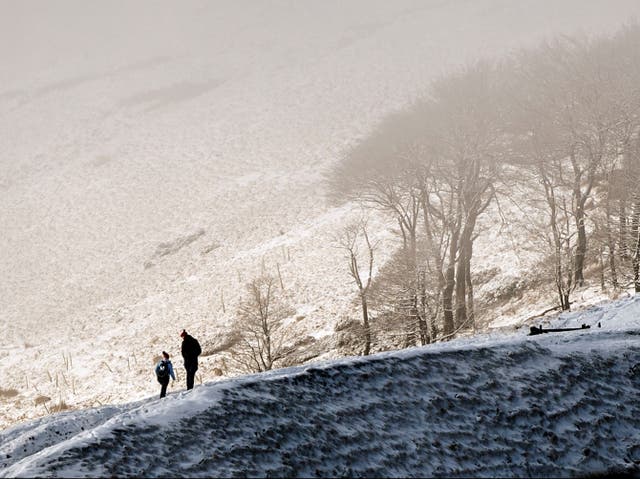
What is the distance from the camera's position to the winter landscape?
5766 mm

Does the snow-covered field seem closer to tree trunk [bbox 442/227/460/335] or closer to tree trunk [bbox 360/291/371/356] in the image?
tree trunk [bbox 360/291/371/356]

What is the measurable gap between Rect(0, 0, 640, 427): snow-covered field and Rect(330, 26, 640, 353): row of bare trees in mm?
7771

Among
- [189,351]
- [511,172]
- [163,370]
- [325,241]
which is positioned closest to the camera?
[189,351]

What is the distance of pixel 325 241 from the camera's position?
1790 inches

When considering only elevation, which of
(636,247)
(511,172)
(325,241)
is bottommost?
(636,247)

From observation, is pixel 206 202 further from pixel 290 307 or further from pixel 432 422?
pixel 432 422

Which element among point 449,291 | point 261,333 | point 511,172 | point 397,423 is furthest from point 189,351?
point 511,172

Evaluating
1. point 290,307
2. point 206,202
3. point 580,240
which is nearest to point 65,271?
→ point 206,202

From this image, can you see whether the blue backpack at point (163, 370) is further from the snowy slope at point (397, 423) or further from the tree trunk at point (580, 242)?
the tree trunk at point (580, 242)

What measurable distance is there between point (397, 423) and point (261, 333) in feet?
90.1

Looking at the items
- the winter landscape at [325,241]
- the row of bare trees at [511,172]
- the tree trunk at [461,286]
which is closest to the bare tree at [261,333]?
the winter landscape at [325,241]

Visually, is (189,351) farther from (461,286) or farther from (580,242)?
(580,242)

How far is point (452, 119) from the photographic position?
34.1 m

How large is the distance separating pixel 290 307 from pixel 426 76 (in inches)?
2012
